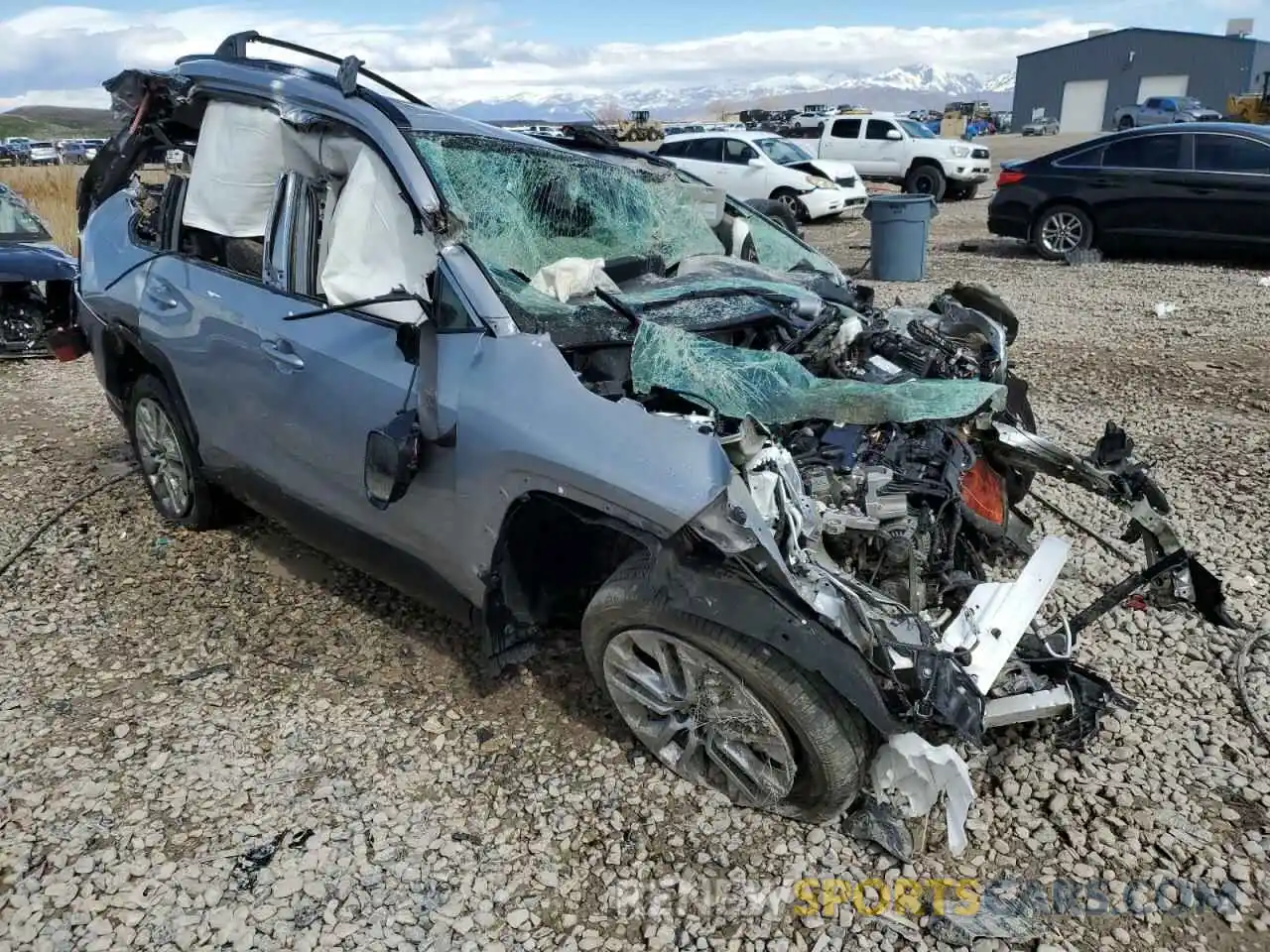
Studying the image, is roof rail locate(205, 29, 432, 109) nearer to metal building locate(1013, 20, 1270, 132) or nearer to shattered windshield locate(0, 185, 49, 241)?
shattered windshield locate(0, 185, 49, 241)

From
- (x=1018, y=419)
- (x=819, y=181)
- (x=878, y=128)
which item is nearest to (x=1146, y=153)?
(x=819, y=181)

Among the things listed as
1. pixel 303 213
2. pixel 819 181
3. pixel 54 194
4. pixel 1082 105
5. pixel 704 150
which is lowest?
pixel 819 181

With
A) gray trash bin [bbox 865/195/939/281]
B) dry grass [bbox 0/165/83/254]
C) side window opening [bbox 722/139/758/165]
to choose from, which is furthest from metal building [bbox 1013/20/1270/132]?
dry grass [bbox 0/165/83/254]

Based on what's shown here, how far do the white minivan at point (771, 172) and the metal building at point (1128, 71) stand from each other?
156 ft

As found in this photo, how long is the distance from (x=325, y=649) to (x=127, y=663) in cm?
71

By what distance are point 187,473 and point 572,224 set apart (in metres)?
2.07

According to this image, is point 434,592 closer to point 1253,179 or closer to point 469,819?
point 469,819

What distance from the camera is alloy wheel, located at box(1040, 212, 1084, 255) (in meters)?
11.5

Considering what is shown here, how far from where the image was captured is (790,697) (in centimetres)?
244

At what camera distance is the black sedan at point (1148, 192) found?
33.6 ft

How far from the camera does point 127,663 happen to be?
3.54 metres

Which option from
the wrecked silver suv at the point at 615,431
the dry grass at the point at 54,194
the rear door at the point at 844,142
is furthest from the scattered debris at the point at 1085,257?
the dry grass at the point at 54,194

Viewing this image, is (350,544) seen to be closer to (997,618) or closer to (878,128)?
(997,618)

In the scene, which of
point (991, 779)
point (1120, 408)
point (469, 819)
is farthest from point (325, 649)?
point (1120, 408)
